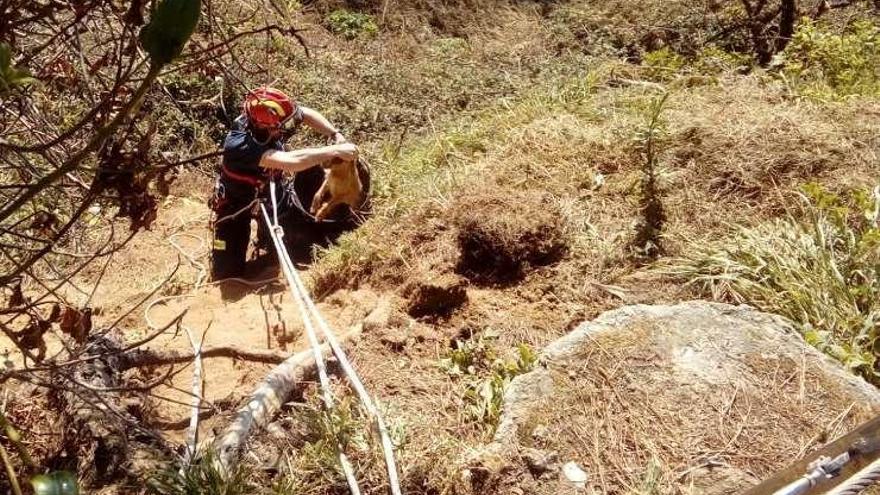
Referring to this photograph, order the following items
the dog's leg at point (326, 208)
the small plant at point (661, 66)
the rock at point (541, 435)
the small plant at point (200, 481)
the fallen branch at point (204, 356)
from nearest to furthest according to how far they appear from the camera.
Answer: the small plant at point (200, 481), the rock at point (541, 435), the fallen branch at point (204, 356), the dog's leg at point (326, 208), the small plant at point (661, 66)

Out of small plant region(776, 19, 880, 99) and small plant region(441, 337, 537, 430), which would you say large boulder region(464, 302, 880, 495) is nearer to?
small plant region(441, 337, 537, 430)

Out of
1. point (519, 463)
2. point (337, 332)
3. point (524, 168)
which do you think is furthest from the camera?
point (524, 168)

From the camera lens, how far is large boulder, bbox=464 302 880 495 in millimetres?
2480

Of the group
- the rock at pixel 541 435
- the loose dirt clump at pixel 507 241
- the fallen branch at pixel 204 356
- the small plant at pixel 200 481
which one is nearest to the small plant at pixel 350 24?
the loose dirt clump at pixel 507 241

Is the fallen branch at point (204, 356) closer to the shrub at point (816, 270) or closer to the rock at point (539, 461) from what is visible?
the rock at point (539, 461)

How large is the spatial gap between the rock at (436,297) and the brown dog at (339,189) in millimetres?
1648

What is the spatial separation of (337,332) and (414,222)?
0.85 m

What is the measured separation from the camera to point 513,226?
12.1 ft

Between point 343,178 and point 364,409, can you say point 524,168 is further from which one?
point 364,409

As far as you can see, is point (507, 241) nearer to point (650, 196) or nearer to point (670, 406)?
point (650, 196)

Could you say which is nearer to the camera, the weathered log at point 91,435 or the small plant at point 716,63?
the weathered log at point 91,435

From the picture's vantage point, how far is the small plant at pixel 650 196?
3.67m

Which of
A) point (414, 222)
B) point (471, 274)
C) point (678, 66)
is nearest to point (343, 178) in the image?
point (414, 222)

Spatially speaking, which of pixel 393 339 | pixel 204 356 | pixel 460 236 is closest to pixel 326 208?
pixel 460 236
